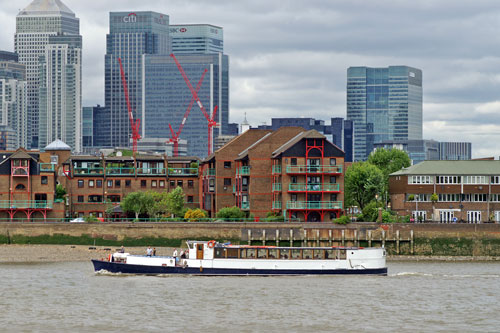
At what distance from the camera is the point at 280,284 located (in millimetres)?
96688

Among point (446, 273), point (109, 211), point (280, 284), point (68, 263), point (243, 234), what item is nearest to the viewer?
point (280, 284)

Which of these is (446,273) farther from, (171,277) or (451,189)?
(451,189)

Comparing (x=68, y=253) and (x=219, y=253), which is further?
(x=68, y=253)

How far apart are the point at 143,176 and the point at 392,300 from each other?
8329cm

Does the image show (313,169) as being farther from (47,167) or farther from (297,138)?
(47,167)

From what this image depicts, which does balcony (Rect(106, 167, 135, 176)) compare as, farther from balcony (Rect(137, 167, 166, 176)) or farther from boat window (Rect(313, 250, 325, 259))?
boat window (Rect(313, 250, 325, 259))

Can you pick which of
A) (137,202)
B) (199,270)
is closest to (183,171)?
(137,202)

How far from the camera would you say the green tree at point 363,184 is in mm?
160250

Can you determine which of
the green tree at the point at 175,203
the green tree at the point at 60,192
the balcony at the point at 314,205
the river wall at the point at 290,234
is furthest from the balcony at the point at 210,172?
the river wall at the point at 290,234

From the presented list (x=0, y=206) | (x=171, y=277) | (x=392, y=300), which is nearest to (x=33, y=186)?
(x=0, y=206)

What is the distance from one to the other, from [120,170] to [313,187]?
3610 cm

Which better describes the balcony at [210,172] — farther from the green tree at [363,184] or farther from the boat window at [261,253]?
the boat window at [261,253]

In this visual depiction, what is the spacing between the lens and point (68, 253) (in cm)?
12594

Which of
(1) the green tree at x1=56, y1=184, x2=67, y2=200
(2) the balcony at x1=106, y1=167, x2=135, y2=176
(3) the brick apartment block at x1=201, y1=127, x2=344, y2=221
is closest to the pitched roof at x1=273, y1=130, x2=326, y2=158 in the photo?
(3) the brick apartment block at x1=201, y1=127, x2=344, y2=221
